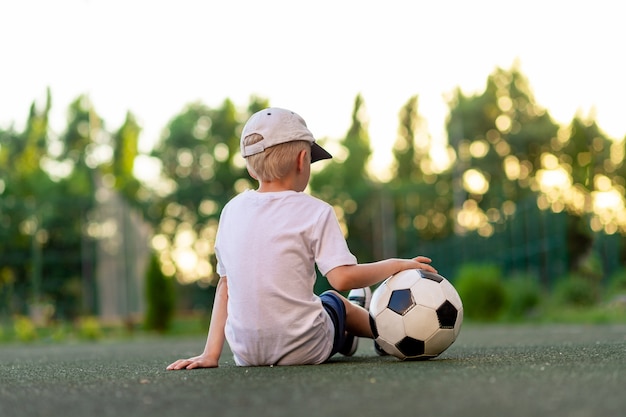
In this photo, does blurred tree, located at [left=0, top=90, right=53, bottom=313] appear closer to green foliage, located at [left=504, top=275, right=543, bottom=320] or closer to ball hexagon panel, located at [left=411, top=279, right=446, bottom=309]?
green foliage, located at [left=504, top=275, right=543, bottom=320]

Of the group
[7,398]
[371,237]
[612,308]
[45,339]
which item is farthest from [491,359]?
[371,237]

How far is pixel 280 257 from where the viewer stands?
11.1 ft

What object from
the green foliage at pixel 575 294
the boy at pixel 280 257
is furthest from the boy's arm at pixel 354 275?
the green foliage at pixel 575 294

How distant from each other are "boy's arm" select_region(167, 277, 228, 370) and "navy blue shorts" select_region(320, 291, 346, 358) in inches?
16.6

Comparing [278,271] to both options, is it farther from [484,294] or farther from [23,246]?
[23,246]

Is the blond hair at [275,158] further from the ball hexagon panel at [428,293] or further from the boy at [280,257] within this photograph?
the ball hexagon panel at [428,293]

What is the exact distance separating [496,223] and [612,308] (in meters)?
5.34

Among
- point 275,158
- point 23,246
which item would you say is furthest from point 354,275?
point 23,246

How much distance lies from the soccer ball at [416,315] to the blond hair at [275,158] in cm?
69

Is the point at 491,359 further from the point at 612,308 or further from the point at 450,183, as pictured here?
the point at 450,183

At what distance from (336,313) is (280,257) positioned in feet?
1.52

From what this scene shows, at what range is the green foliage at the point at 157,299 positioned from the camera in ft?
57.6

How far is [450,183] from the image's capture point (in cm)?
3947

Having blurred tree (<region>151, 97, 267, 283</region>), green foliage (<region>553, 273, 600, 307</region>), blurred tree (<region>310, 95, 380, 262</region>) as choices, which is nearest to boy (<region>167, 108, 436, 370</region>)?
green foliage (<region>553, 273, 600, 307</region>)
